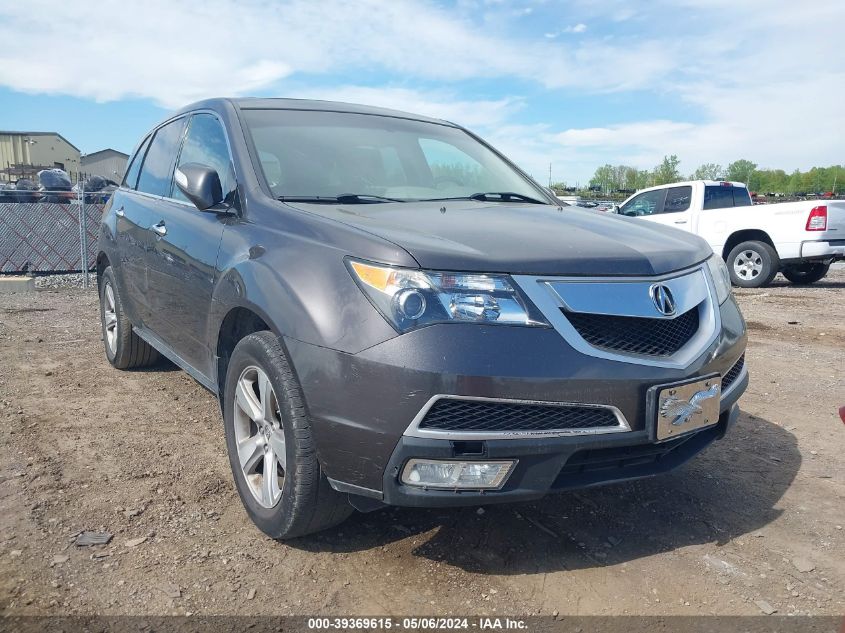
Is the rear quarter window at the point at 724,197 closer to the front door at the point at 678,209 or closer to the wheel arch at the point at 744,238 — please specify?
the front door at the point at 678,209

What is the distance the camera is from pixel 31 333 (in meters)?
7.05

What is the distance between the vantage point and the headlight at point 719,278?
9.48 feet

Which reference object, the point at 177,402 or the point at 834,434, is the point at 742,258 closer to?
the point at 834,434

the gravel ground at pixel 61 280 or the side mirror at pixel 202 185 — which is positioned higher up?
the side mirror at pixel 202 185

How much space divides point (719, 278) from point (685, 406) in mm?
807

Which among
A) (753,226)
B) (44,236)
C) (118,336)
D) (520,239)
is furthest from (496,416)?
(44,236)

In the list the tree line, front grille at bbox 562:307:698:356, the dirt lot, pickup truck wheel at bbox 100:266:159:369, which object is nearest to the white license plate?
front grille at bbox 562:307:698:356

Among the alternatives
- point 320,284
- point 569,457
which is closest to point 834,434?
point 569,457

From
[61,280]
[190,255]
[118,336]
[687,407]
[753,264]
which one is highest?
[190,255]

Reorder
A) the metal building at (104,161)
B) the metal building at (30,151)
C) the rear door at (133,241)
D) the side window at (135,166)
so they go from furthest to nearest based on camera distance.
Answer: the metal building at (104,161), the metal building at (30,151), the side window at (135,166), the rear door at (133,241)

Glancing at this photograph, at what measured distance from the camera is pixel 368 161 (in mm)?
3504

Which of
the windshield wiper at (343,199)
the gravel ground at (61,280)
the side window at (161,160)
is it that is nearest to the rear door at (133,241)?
the side window at (161,160)

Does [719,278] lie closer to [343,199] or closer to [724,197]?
[343,199]

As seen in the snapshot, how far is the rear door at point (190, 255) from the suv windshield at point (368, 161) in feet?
0.82
